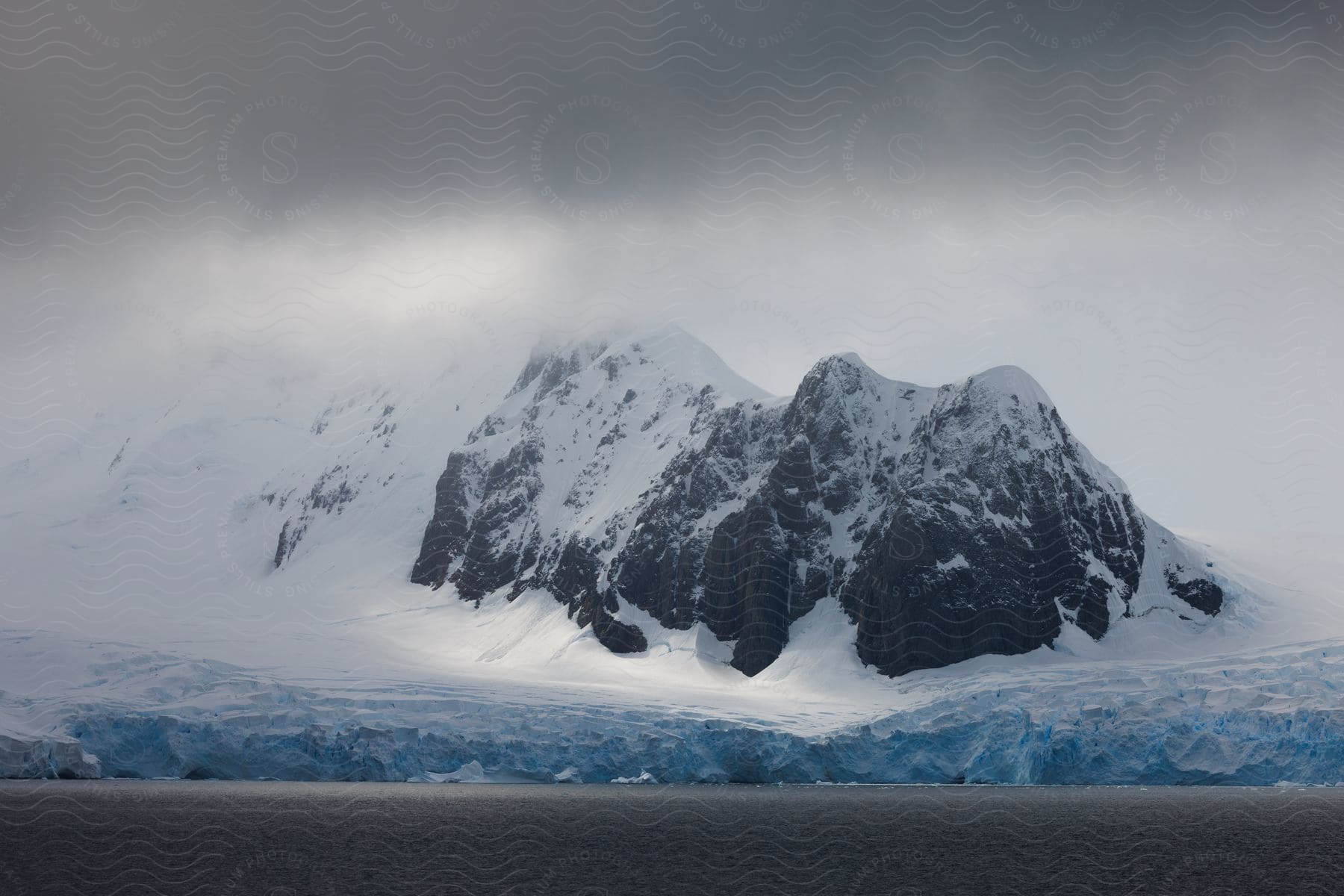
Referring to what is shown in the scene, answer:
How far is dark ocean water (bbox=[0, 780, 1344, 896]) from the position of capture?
2382 inches

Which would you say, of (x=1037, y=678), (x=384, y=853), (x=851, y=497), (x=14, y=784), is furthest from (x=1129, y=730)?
(x=14, y=784)

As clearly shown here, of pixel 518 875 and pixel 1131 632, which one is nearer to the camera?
pixel 518 875

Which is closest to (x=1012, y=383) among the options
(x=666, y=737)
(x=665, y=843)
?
(x=666, y=737)

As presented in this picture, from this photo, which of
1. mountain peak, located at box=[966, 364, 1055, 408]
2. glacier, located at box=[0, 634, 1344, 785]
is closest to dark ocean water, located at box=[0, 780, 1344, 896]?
glacier, located at box=[0, 634, 1344, 785]

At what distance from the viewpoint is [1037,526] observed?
6870 inches

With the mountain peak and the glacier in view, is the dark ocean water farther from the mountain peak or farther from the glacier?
the mountain peak

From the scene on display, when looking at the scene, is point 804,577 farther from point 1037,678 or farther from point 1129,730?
point 1129,730

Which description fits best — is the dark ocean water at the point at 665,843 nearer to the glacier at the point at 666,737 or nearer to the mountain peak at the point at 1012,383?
the glacier at the point at 666,737

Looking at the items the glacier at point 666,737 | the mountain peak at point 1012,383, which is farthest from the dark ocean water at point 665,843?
the mountain peak at point 1012,383

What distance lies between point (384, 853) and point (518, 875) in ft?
35.6

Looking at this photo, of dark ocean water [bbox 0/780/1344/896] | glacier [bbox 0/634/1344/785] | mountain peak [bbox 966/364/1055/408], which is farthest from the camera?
mountain peak [bbox 966/364/1055/408]

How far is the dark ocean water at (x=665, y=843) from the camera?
60.5m

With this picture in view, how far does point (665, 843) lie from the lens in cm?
7750

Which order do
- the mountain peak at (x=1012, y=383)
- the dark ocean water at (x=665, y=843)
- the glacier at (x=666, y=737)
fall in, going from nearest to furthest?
the dark ocean water at (x=665, y=843)
the glacier at (x=666, y=737)
the mountain peak at (x=1012, y=383)
